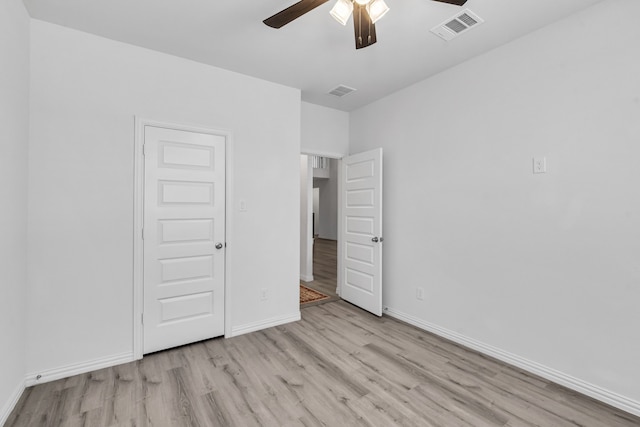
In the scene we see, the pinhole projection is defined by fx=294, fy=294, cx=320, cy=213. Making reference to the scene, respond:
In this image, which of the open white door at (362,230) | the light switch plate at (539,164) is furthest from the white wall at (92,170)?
the light switch plate at (539,164)

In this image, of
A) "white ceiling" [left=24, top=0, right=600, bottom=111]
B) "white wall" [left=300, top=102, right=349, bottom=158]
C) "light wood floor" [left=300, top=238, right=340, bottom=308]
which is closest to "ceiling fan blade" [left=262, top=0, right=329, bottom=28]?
"white ceiling" [left=24, top=0, right=600, bottom=111]

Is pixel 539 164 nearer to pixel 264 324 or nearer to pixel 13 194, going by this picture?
pixel 264 324

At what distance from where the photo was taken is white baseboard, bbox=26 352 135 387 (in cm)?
225

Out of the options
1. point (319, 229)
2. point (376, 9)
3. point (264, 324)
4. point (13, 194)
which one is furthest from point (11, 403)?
point (319, 229)

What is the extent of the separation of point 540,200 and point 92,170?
3729mm

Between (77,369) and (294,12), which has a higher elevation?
Result: (294,12)

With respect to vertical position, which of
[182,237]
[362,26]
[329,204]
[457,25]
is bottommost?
[182,237]

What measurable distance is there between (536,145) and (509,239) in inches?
32.4

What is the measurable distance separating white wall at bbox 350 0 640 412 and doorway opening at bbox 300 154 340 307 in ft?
5.53

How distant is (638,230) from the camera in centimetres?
196

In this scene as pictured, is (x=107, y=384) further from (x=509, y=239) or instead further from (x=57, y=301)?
(x=509, y=239)

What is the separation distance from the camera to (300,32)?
244cm

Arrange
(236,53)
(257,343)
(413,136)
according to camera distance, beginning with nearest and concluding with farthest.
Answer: (236,53) < (257,343) < (413,136)

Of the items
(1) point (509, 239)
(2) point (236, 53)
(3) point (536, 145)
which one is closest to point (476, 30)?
(3) point (536, 145)
